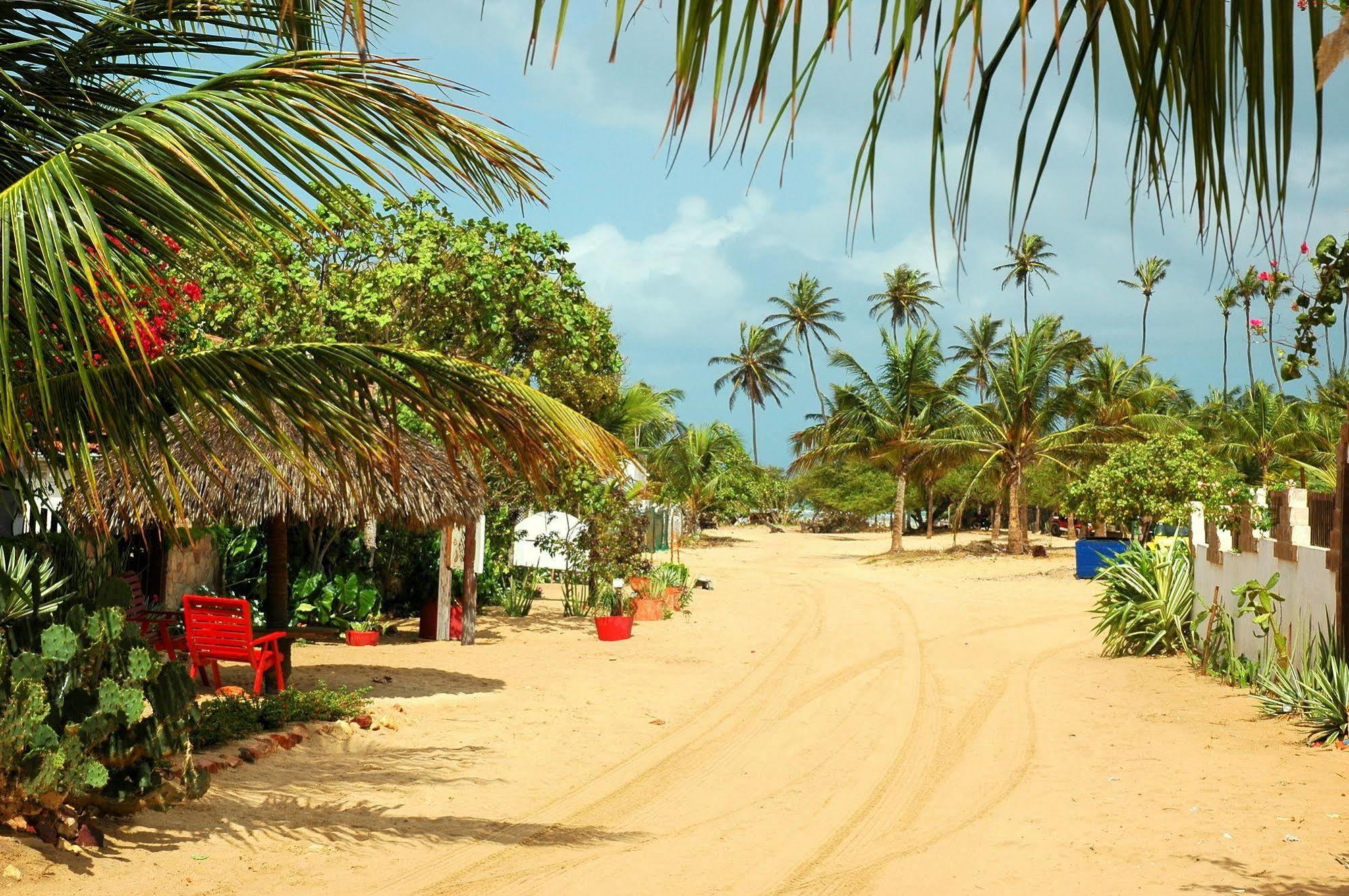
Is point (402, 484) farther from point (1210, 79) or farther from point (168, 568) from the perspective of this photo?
point (1210, 79)

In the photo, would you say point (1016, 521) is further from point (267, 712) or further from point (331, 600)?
point (267, 712)

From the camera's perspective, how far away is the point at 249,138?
3266 mm

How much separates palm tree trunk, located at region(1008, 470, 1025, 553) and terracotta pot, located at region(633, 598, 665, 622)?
16.6m

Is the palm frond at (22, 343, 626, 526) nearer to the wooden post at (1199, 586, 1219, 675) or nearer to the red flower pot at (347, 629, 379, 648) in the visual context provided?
the wooden post at (1199, 586, 1219, 675)

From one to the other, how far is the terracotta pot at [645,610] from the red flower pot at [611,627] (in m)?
2.12

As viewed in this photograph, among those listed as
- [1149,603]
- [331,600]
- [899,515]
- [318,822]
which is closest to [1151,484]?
[899,515]

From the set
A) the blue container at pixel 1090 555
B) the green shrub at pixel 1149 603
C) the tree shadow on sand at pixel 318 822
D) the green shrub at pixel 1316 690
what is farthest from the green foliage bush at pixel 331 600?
the blue container at pixel 1090 555

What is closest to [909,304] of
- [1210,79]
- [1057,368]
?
[1057,368]

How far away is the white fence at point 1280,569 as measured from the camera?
897 cm

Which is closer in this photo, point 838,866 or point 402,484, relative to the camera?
point 838,866

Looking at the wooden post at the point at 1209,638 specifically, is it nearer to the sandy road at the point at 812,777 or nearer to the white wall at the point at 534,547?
the sandy road at the point at 812,777

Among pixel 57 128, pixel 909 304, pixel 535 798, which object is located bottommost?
pixel 535 798

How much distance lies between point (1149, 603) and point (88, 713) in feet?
36.7

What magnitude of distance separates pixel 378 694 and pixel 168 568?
15.5 ft
